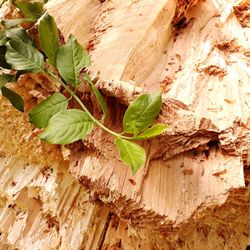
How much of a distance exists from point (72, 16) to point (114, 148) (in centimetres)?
40

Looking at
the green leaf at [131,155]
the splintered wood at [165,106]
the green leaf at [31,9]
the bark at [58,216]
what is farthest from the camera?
the bark at [58,216]

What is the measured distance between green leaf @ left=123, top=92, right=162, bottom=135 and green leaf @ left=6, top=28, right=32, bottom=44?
347 millimetres

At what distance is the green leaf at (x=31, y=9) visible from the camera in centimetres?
105

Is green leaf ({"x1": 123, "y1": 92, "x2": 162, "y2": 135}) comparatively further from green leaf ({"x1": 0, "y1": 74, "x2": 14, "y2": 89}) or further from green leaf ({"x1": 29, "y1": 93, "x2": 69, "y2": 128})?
green leaf ({"x1": 0, "y1": 74, "x2": 14, "y2": 89})

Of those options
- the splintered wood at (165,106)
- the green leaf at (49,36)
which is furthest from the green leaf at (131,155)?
the green leaf at (49,36)

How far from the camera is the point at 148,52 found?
104 cm

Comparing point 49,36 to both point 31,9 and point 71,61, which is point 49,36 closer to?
point 71,61

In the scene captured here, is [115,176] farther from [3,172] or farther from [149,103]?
[3,172]

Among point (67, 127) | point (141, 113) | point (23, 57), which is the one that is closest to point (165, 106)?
point (141, 113)

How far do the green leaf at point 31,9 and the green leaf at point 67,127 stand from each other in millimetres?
366

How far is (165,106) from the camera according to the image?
3.01ft

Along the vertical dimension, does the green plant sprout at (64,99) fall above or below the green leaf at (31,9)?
below

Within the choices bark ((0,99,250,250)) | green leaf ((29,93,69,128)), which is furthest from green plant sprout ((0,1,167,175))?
bark ((0,99,250,250))

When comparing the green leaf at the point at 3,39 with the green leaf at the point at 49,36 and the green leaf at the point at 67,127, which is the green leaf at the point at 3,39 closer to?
the green leaf at the point at 49,36
